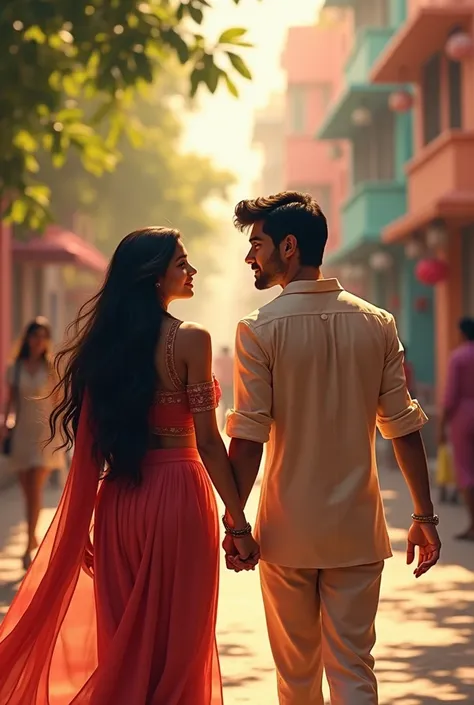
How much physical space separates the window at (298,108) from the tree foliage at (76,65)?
33163 millimetres

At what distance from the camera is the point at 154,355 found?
5020 mm

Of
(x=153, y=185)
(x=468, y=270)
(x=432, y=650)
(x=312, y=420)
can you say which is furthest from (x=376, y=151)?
(x=312, y=420)

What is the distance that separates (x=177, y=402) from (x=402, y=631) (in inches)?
136

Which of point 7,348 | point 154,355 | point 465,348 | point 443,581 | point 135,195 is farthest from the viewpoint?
point 135,195

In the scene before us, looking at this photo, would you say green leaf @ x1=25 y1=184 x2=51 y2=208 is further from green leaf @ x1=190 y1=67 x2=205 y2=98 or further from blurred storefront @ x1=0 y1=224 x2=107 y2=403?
Result: blurred storefront @ x1=0 y1=224 x2=107 y2=403

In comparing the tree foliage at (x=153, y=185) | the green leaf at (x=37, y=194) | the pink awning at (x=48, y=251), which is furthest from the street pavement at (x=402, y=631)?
the tree foliage at (x=153, y=185)

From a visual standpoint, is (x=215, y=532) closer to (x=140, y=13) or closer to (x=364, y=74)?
(x=140, y=13)

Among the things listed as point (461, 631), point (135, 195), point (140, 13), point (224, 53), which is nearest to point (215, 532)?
point (461, 631)

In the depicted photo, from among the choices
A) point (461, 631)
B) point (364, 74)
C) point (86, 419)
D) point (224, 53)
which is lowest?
point (461, 631)

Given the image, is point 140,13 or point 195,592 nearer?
point 195,592

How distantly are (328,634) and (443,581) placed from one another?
547 cm

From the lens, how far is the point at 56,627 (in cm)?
528

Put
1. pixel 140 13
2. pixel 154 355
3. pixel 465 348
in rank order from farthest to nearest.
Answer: pixel 465 348 → pixel 140 13 → pixel 154 355

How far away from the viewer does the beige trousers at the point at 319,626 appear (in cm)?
460
